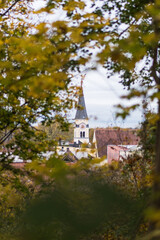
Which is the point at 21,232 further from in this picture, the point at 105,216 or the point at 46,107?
the point at 46,107

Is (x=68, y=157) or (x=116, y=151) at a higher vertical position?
(x=116, y=151)

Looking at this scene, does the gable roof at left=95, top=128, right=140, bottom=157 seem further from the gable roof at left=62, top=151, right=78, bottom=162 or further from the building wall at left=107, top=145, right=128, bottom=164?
the gable roof at left=62, top=151, right=78, bottom=162

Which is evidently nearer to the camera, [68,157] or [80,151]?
[80,151]

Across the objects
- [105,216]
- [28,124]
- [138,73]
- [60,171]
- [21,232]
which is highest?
[138,73]

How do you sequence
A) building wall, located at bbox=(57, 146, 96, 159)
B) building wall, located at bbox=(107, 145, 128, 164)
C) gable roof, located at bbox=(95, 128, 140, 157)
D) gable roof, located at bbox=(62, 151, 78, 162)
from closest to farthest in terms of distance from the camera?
1. building wall, located at bbox=(57, 146, 96, 159)
2. gable roof, located at bbox=(62, 151, 78, 162)
3. building wall, located at bbox=(107, 145, 128, 164)
4. gable roof, located at bbox=(95, 128, 140, 157)

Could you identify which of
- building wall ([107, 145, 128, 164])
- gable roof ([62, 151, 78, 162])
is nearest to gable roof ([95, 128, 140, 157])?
building wall ([107, 145, 128, 164])

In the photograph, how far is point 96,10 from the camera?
466 cm

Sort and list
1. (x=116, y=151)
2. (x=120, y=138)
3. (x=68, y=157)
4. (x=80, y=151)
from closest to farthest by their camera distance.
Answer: (x=80, y=151)
(x=68, y=157)
(x=120, y=138)
(x=116, y=151)

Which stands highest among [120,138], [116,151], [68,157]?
[120,138]

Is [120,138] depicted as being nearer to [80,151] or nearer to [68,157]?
[68,157]

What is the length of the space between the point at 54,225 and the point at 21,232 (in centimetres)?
26

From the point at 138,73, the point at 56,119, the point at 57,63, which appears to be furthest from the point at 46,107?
the point at 138,73

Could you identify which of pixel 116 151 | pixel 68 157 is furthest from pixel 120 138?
pixel 116 151

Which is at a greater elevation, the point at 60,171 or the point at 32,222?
the point at 60,171
